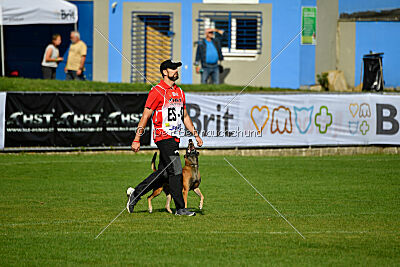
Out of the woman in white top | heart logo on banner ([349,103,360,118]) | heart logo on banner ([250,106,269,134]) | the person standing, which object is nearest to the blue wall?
heart logo on banner ([349,103,360,118])

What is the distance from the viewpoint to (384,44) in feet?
99.4

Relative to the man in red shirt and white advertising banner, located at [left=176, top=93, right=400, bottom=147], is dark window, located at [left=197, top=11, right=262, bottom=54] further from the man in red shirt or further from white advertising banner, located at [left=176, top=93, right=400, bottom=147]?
the man in red shirt

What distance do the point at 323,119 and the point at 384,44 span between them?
889cm

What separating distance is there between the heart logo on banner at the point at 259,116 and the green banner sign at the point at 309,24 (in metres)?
7.78

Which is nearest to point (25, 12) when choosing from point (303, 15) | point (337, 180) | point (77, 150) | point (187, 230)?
point (77, 150)

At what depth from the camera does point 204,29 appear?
2889 cm

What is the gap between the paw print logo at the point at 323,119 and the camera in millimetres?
22625

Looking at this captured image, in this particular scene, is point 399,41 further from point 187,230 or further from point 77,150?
point 187,230

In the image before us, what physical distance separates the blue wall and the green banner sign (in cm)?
178

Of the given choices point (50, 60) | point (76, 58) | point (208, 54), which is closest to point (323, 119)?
point (208, 54)

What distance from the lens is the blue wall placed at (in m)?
29.9

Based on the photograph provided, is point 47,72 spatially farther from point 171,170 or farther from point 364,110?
point 171,170

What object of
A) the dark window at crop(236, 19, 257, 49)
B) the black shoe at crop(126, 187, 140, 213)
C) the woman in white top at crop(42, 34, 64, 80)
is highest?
the dark window at crop(236, 19, 257, 49)

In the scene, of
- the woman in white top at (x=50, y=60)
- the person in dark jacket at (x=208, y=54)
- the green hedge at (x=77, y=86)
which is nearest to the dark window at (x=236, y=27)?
the person in dark jacket at (x=208, y=54)
